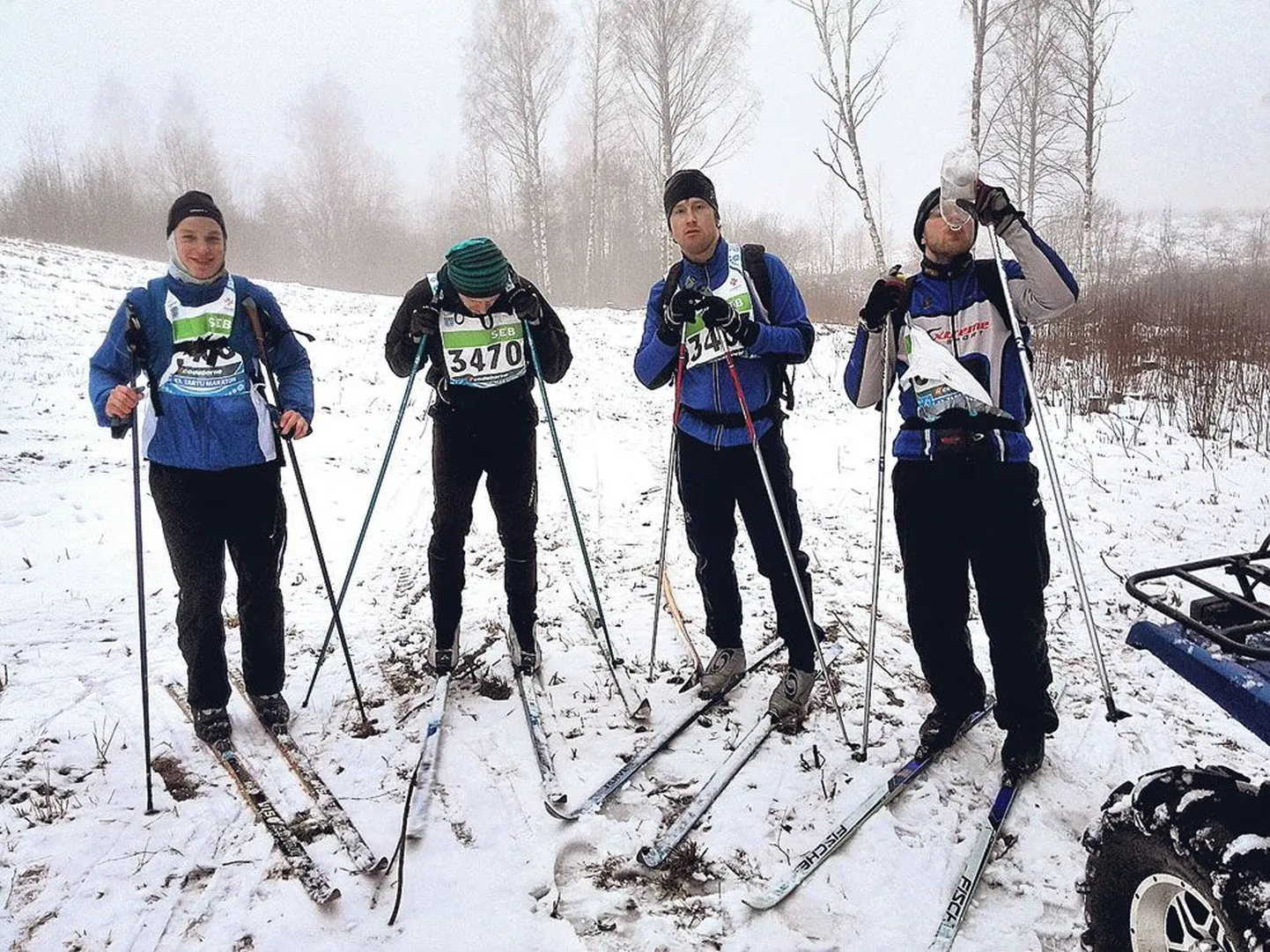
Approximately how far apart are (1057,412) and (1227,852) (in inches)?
394

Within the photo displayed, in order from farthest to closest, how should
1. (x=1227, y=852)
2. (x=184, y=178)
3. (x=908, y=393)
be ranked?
(x=184, y=178) → (x=908, y=393) → (x=1227, y=852)

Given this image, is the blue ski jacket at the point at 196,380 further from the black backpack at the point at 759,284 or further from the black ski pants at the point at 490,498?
the black backpack at the point at 759,284

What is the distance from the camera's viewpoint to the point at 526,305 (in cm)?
381

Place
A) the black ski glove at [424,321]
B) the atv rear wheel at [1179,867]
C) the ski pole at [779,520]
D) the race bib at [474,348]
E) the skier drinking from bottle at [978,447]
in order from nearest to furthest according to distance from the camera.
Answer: the atv rear wheel at [1179,867], the skier drinking from bottle at [978,447], the ski pole at [779,520], the black ski glove at [424,321], the race bib at [474,348]

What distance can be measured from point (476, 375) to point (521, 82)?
995 inches

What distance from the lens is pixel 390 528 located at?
716 cm

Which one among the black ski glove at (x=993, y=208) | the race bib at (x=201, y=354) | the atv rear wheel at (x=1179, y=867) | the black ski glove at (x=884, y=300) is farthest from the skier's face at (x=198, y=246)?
the atv rear wheel at (x=1179, y=867)

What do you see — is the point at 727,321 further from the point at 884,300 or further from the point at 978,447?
the point at 978,447

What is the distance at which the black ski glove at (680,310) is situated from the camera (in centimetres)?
338

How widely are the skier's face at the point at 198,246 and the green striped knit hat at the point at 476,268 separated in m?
1.09

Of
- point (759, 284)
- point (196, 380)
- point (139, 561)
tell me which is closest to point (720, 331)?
point (759, 284)

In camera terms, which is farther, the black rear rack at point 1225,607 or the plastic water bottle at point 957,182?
the plastic water bottle at point 957,182

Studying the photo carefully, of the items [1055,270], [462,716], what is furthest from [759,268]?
[462,716]

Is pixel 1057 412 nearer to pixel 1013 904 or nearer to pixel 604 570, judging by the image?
pixel 604 570
